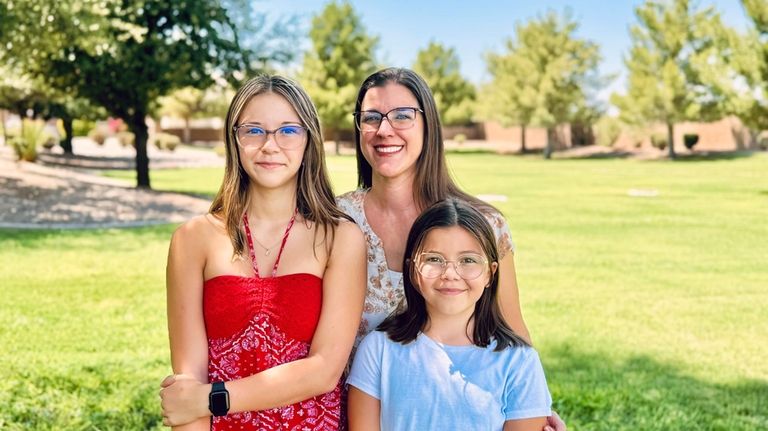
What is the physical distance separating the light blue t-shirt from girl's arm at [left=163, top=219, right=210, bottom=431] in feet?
1.52

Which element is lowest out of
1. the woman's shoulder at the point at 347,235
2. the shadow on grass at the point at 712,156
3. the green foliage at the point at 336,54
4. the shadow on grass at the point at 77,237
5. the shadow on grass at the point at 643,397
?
the shadow on grass at the point at 643,397

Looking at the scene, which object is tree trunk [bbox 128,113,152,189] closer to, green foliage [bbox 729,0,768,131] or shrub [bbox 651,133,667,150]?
green foliage [bbox 729,0,768,131]

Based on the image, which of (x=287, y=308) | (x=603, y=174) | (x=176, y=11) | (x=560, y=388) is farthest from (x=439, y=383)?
(x=603, y=174)

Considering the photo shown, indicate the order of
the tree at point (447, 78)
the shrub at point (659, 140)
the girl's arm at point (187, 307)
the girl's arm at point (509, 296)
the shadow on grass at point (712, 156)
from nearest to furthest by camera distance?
the girl's arm at point (187, 307) < the girl's arm at point (509, 296) < the shadow on grass at point (712, 156) < the shrub at point (659, 140) < the tree at point (447, 78)

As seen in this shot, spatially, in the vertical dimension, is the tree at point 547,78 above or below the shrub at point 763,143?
above

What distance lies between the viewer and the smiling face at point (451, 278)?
220 centimetres

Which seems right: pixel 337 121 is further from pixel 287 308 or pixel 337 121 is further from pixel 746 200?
pixel 287 308

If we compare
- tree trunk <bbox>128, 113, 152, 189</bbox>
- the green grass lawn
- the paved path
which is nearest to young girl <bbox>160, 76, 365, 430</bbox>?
the green grass lawn

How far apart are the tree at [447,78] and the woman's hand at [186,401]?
177 ft

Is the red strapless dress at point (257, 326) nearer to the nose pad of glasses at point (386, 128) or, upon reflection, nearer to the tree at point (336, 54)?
the nose pad of glasses at point (386, 128)

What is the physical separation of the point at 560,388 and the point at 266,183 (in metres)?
3.47

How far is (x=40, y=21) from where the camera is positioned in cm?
1223

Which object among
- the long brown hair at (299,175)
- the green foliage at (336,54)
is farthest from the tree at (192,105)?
the long brown hair at (299,175)

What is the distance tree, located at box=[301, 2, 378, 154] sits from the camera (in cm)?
4744
